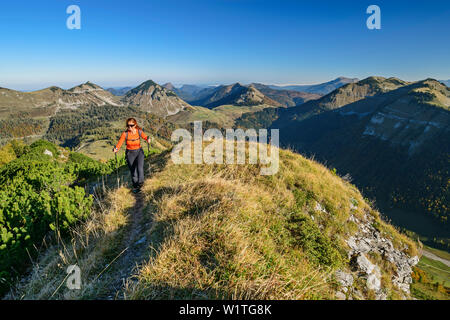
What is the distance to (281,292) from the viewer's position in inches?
137

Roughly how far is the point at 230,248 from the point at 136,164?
7.17 metres

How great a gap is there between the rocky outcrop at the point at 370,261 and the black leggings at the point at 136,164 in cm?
846

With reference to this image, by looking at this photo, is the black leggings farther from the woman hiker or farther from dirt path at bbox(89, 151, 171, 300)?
dirt path at bbox(89, 151, 171, 300)

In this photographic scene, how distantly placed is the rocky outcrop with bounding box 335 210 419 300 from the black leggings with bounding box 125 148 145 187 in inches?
333

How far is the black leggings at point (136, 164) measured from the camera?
9.75 metres

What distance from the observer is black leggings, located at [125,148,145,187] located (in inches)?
384

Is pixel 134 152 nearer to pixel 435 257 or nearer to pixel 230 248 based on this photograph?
pixel 230 248

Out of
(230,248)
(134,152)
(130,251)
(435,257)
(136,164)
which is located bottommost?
(435,257)

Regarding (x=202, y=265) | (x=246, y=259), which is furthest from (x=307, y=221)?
(x=202, y=265)

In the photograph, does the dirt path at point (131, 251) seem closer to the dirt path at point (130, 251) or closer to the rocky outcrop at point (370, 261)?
the dirt path at point (130, 251)

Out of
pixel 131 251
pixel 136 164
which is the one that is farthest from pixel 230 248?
pixel 136 164

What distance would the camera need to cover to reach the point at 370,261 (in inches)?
310
